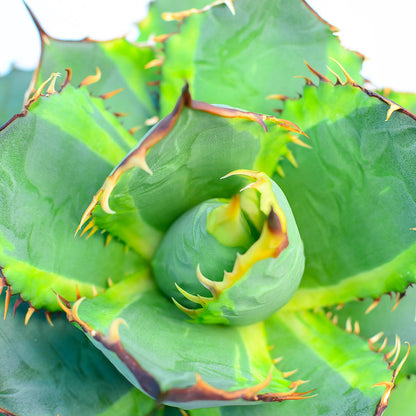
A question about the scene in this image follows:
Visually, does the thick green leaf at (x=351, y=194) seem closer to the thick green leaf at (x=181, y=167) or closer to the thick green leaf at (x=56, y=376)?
the thick green leaf at (x=181, y=167)

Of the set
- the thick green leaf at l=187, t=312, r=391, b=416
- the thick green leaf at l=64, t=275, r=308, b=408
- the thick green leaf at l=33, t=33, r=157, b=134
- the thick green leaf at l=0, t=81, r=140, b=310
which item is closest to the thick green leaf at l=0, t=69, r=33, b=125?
the thick green leaf at l=33, t=33, r=157, b=134

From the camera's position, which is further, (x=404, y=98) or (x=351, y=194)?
(x=404, y=98)

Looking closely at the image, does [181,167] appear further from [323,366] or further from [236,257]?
[323,366]

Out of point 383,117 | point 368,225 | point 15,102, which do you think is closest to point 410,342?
point 368,225

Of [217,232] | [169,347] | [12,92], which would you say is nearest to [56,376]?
[169,347]

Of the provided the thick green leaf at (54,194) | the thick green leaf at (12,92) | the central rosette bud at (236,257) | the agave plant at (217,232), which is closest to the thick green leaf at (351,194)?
the agave plant at (217,232)

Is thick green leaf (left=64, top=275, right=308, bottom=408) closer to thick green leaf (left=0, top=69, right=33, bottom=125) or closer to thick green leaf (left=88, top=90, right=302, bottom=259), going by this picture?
thick green leaf (left=88, top=90, right=302, bottom=259)
